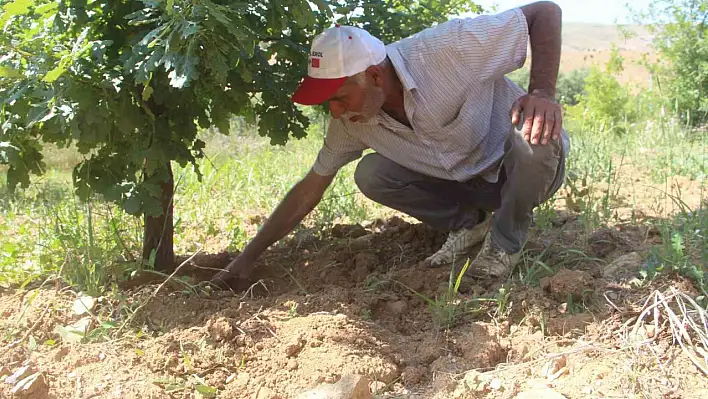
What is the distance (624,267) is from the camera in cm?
262

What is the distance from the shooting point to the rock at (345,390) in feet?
6.27

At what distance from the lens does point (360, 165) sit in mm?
3262

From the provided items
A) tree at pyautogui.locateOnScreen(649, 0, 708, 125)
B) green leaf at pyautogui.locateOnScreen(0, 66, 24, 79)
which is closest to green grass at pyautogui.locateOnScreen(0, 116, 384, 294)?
green leaf at pyautogui.locateOnScreen(0, 66, 24, 79)

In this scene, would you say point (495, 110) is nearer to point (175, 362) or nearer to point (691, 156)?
point (175, 362)

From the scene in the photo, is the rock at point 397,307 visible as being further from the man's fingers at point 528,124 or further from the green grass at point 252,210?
the man's fingers at point 528,124

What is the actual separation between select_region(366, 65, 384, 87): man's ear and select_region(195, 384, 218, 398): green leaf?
1.34 meters

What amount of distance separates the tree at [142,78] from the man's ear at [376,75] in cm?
36

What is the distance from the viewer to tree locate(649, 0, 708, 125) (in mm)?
7075

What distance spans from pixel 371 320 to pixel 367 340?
0.78 ft

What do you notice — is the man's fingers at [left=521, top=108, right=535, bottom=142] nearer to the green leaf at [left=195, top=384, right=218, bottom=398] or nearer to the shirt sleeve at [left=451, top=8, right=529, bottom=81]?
the shirt sleeve at [left=451, top=8, right=529, bottom=81]

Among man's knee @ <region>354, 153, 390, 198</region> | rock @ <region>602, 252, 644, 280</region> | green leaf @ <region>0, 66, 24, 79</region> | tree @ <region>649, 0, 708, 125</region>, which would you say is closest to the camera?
green leaf @ <region>0, 66, 24, 79</region>

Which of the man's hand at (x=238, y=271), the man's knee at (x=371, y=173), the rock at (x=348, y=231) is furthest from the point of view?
the rock at (x=348, y=231)

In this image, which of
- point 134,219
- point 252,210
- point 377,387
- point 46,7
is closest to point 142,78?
point 46,7

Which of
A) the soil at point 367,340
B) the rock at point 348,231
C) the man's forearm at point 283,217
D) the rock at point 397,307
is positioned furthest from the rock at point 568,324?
the rock at point 348,231
